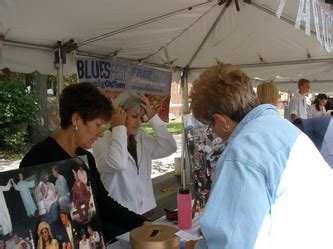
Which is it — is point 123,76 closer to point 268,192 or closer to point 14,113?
point 268,192

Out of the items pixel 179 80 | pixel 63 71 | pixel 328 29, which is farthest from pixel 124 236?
pixel 179 80

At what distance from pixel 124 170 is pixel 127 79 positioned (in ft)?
5.81

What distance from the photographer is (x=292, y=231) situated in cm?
85

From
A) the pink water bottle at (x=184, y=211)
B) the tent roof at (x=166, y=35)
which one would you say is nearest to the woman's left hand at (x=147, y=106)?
the tent roof at (x=166, y=35)

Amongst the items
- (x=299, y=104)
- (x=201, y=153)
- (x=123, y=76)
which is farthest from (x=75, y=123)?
(x=299, y=104)

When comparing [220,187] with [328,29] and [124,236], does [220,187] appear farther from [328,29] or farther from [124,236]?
[328,29]

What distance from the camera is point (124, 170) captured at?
6.95ft

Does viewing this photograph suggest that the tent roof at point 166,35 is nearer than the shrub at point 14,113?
Yes

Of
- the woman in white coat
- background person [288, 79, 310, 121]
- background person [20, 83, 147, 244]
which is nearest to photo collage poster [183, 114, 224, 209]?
the woman in white coat

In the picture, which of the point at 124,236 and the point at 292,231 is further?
the point at 124,236

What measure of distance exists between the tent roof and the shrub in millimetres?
5928

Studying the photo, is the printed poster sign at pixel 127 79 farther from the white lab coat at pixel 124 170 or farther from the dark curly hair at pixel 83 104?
the dark curly hair at pixel 83 104

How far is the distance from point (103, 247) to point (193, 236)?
415mm

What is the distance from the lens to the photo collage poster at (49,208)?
104cm
